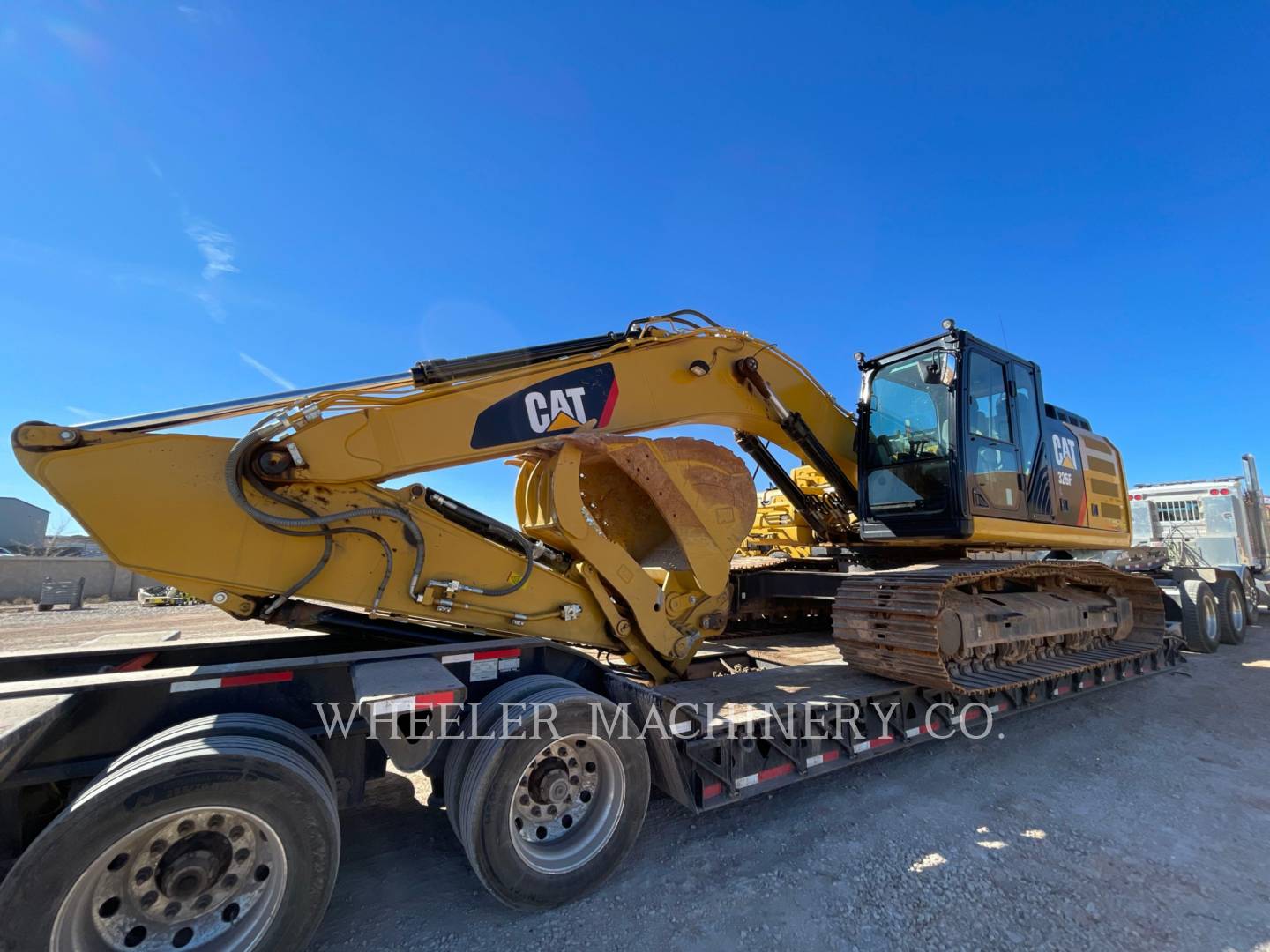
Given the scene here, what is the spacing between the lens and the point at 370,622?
149 inches

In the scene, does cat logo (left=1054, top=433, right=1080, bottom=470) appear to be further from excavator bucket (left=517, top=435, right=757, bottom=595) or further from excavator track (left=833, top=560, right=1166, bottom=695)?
excavator bucket (left=517, top=435, right=757, bottom=595)

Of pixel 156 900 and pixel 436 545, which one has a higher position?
pixel 436 545

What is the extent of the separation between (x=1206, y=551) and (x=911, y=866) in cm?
1369

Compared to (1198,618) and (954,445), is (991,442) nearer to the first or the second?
(954,445)

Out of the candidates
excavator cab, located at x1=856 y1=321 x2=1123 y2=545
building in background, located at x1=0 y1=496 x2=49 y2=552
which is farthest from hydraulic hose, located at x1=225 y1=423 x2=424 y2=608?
building in background, located at x1=0 y1=496 x2=49 y2=552

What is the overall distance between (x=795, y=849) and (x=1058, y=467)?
529cm

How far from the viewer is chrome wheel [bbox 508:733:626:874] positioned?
3.13 meters

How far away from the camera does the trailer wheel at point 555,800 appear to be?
2930 mm

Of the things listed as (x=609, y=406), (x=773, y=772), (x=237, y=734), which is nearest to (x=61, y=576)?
(x=237, y=734)

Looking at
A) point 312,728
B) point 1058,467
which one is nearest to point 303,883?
point 312,728

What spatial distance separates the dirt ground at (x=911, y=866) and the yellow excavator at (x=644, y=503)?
88cm

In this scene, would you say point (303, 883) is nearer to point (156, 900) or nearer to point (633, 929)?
point (156, 900)

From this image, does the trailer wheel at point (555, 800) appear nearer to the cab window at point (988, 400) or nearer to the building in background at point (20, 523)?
the cab window at point (988, 400)

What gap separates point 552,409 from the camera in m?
3.94
